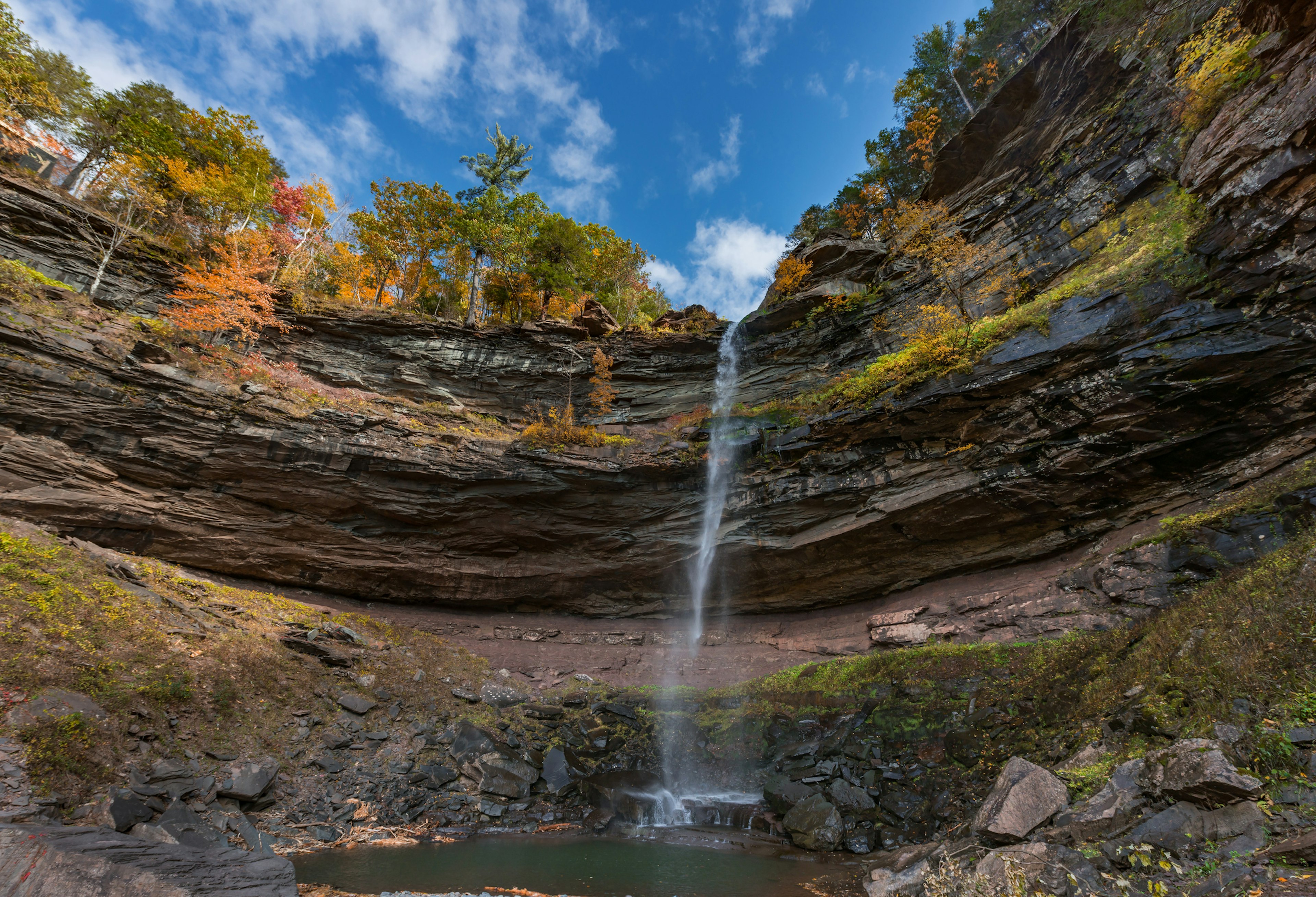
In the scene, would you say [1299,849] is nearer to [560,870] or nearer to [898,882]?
[898,882]

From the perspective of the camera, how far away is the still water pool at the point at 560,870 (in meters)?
6.76

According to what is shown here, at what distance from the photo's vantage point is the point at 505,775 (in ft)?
34.3

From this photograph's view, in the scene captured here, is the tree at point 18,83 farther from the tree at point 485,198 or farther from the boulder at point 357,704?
the boulder at point 357,704

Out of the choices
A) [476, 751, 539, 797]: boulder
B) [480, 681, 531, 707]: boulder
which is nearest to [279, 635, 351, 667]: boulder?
[480, 681, 531, 707]: boulder

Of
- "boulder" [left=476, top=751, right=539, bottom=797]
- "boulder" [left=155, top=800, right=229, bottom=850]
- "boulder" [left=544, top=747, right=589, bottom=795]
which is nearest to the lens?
"boulder" [left=155, top=800, right=229, bottom=850]

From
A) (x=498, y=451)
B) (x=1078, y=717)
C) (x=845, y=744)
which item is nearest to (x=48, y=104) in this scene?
(x=498, y=451)

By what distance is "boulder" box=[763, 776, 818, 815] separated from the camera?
9.56m

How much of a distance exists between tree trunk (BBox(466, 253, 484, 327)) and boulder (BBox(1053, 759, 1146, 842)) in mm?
23877

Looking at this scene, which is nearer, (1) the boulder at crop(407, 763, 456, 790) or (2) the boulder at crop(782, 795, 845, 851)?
(2) the boulder at crop(782, 795, 845, 851)

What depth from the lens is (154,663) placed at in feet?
29.1

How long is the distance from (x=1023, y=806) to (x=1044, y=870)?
3.34 feet

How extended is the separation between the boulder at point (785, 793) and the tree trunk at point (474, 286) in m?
21.1

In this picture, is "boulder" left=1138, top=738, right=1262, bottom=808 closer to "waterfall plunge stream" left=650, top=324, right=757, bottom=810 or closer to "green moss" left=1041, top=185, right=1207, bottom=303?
"waterfall plunge stream" left=650, top=324, right=757, bottom=810

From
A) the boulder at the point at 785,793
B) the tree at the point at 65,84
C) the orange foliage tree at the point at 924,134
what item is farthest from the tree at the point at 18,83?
the orange foliage tree at the point at 924,134
